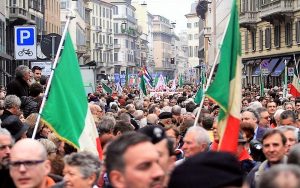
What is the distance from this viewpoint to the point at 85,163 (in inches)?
271

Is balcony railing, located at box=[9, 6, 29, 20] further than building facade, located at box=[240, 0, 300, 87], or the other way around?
balcony railing, located at box=[9, 6, 29, 20]

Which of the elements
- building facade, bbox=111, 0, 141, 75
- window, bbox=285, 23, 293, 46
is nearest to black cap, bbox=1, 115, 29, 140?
window, bbox=285, 23, 293, 46

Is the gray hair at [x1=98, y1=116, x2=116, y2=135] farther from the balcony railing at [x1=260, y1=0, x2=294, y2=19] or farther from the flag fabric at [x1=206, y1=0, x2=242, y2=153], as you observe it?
the balcony railing at [x1=260, y1=0, x2=294, y2=19]

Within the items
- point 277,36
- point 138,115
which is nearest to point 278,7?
point 277,36

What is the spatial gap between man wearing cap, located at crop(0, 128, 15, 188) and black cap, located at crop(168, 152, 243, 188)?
2867mm

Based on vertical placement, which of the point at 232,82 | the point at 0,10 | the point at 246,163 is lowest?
the point at 246,163

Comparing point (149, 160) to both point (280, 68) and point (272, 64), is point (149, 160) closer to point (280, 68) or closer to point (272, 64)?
point (280, 68)

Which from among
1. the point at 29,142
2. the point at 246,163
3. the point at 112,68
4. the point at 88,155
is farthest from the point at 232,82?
the point at 112,68

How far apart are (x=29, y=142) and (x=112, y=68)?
146523 mm

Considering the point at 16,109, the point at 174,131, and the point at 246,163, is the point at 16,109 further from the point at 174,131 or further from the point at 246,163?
the point at 246,163

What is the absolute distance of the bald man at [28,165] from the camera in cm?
602

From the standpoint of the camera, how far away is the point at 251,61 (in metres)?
60.4

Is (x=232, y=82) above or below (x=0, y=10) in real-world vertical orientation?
below

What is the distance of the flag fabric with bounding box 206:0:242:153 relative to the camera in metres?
8.52
